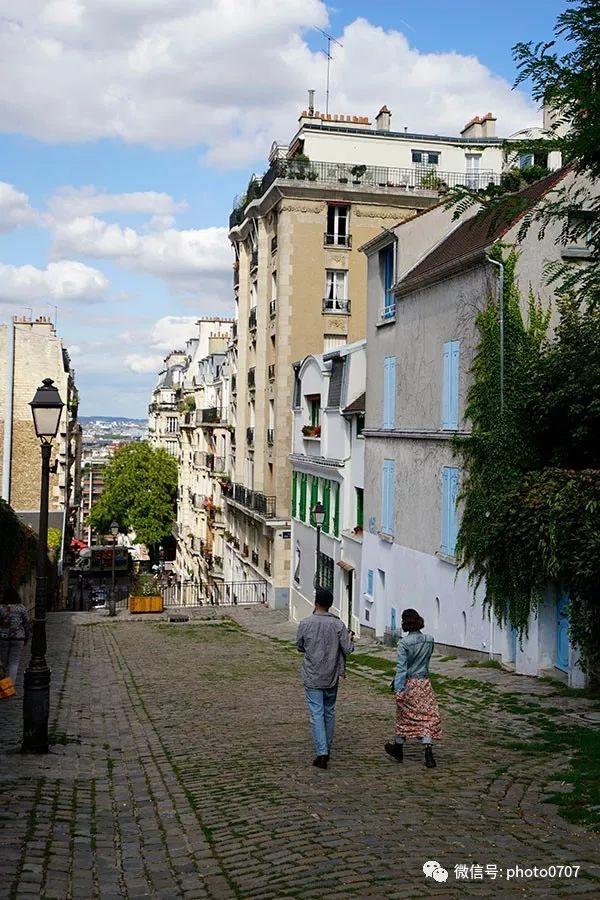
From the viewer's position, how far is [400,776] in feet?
28.4

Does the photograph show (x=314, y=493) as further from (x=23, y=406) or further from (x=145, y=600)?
(x=23, y=406)

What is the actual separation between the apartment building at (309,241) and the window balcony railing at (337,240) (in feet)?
0.14

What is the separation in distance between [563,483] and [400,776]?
7.90m

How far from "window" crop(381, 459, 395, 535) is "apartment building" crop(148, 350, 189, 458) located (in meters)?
59.6

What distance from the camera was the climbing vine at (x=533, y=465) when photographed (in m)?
14.5

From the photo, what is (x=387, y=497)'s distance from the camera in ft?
79.7

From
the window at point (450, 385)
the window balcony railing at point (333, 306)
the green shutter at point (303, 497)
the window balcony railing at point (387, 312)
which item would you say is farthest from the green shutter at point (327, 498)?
the window at point (450, 385)

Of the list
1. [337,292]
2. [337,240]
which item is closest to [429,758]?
[337,292]

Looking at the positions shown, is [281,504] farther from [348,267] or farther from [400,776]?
[400,776]

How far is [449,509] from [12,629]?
9620 millimetres

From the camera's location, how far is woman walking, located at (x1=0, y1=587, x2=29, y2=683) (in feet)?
46.0

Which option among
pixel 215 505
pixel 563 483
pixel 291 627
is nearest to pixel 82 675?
pixel 563 483

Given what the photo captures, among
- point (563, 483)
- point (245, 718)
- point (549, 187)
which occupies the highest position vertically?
point (549, 187)

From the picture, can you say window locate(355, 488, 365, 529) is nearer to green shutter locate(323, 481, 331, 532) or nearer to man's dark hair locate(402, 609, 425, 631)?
green shutter locate(323, 481, 331, 532)
